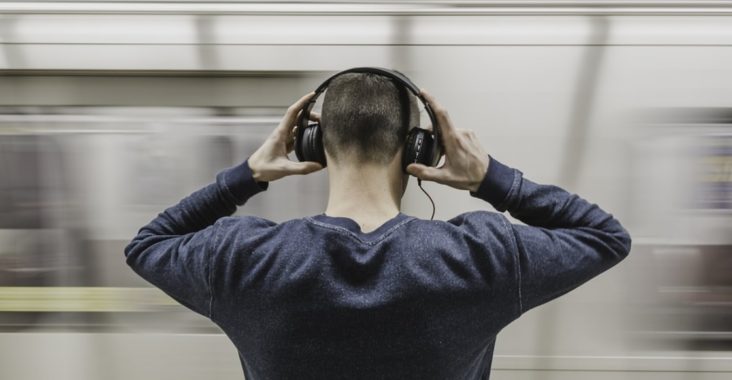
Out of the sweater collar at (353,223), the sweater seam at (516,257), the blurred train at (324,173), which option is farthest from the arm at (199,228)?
the blurred train at (324,173)

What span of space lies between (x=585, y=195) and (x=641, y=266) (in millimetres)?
325

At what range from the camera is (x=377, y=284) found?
2.85 ft

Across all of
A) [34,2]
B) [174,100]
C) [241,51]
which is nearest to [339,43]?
[241,51]

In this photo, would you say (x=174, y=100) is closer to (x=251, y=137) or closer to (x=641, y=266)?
(x=251, y=137)

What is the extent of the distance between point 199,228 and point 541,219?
0.65 metres

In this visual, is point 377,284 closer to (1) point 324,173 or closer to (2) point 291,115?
(2) point 291,115

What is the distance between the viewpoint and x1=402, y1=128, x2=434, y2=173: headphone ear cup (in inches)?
39.9

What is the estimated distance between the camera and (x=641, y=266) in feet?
6.64

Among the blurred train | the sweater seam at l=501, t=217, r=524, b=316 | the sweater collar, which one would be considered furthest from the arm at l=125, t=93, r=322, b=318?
the blurred train

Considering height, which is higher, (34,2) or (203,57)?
(34,2)

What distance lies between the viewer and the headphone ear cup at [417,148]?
3.33 ft

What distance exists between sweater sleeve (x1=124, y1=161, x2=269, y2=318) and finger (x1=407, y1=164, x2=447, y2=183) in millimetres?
323

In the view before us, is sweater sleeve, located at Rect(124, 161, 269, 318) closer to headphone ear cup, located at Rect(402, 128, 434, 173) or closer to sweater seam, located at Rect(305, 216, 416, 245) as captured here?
sweater seam, located at Rect(305, 216, 416, 245)

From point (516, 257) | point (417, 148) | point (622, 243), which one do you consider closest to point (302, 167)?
point (417, 148)
